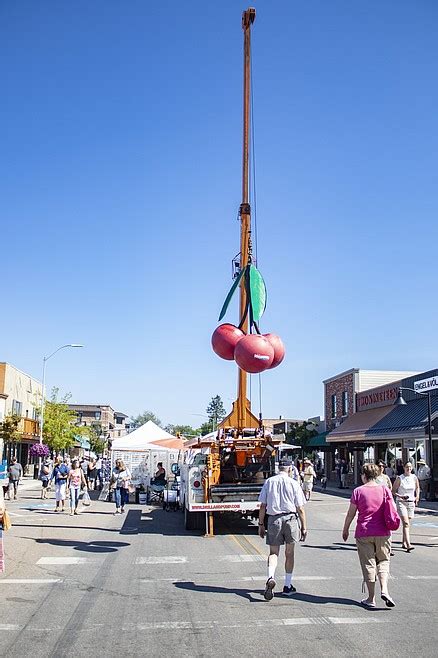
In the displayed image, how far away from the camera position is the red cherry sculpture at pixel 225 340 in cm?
1421

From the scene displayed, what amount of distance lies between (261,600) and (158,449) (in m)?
20.8

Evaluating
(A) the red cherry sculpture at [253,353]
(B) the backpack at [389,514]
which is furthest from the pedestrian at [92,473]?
(B) the backpack at [389,514]

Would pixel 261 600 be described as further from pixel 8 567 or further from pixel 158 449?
pixel 158 449

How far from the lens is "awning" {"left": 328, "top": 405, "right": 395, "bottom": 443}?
36094mm

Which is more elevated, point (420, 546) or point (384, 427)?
point (384, 427)

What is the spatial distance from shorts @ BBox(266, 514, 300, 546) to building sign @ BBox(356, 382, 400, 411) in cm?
2798

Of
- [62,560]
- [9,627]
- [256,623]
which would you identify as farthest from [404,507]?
[9,627]

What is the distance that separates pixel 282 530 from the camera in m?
8.47

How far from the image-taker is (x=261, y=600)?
799cm

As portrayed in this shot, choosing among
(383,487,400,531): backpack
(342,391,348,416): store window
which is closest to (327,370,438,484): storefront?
(342,391,348,416): store window

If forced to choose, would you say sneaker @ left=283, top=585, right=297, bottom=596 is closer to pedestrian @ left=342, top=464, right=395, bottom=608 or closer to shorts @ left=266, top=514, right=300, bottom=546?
shorts @ left=266, top=514, right=300, bottom=546

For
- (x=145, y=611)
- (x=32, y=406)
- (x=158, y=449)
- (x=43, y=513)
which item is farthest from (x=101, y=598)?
(x=32, y=406)

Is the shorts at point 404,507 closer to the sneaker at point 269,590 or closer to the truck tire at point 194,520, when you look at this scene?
the truck tire at point 194,520

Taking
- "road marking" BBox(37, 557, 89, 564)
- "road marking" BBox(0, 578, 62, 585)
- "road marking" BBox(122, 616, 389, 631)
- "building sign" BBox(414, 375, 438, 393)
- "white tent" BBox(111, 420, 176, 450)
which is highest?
"building sign" BBox(414, 375, 438, 393)
